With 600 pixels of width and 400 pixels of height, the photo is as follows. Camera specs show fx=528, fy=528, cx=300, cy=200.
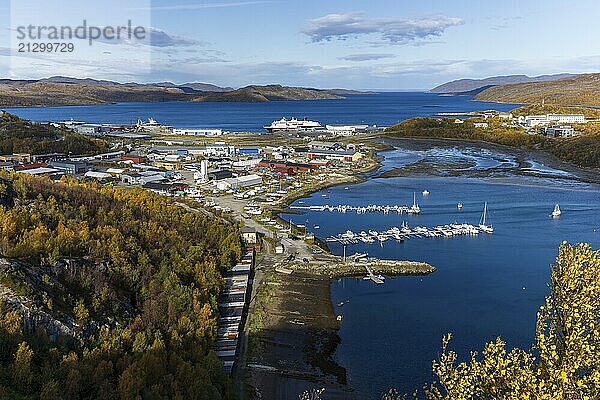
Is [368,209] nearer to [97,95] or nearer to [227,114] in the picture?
[227,114]

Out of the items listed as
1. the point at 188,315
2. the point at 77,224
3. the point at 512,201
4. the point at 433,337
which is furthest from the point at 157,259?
the point at 512,201

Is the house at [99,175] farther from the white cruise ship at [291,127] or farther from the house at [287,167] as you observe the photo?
the white cruise ship at [291,127]

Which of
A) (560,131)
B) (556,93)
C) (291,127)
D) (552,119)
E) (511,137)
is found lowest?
(511,137)

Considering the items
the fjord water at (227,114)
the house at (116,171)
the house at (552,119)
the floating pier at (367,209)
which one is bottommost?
the floating pier at (367,209)

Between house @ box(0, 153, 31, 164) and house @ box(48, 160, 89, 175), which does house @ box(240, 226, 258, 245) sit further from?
house @ box(0, 153, 31, 164)

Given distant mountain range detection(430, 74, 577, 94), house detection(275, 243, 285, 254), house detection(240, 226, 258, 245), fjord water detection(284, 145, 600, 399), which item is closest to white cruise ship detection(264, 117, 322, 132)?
fjord water detection(284, 145, 600, 399)

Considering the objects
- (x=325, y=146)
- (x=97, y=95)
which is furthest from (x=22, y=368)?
(x=97, y=95)

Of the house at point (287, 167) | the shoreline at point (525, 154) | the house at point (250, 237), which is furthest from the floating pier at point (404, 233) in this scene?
the shoreline at point (525, 154)

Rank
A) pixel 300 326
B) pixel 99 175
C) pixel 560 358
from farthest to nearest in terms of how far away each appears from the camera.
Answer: pixel 99 175 < pixel 300 326 < pixel 560 358
